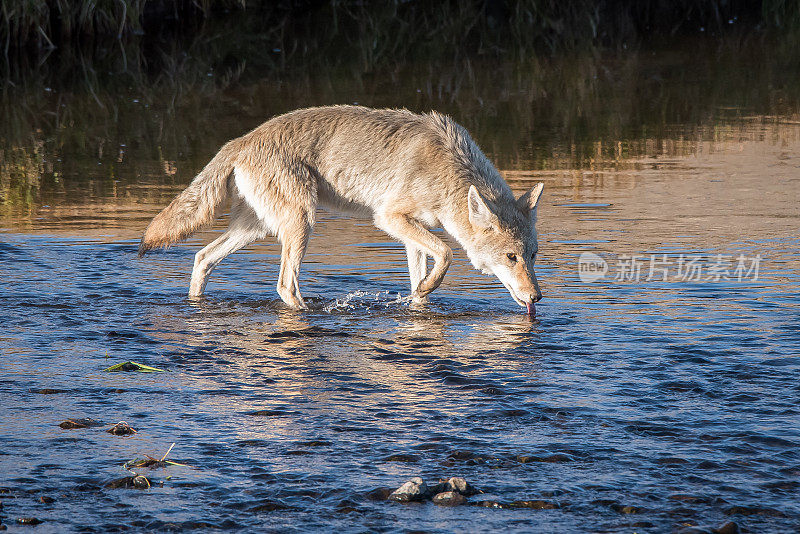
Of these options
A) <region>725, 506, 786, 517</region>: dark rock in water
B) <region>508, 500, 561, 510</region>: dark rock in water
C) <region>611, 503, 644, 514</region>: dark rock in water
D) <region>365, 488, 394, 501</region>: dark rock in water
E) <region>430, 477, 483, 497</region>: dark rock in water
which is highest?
<region>430, 477, 483, 497</region>: dark rock in water

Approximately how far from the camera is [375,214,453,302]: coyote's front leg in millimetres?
8422

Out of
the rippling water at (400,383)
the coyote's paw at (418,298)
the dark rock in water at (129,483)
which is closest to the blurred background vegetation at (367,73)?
the rippling water at (400,383)

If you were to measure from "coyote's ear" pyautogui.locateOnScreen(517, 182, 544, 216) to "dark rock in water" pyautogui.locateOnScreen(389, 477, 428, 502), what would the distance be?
4.27 metres

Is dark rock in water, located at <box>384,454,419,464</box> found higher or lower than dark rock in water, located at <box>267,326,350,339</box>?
lower

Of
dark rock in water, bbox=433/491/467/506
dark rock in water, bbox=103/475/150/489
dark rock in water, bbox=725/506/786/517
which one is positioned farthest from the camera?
dark rock in water, bbox=103/475/150/489

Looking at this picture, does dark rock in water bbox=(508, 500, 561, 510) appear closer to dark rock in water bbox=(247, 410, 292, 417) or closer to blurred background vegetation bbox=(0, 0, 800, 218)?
dark rock in water bbox=(247, 410, 292, 417)

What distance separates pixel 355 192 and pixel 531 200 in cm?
156

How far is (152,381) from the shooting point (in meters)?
6.50

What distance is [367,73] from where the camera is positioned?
22.0 metres

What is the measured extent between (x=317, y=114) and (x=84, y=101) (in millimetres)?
11722

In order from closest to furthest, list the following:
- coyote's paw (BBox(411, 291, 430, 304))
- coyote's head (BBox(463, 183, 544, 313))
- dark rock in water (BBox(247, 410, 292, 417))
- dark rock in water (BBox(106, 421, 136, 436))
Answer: dark rock in water (BBox(106, 421, 136, 436)), dark rock in water (BBox(247, 410, 292, 417)), coyote's head (BBox(463, 183, 544, 313)), coyote's paw (BBox(411, 291, 430, 304))

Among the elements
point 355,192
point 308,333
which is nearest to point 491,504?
point 308,333

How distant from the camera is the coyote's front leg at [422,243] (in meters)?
8.42

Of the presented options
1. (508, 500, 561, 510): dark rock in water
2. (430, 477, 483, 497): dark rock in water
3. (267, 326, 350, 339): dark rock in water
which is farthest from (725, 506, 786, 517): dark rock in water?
(267, 326, 350, 339): dark rock in water
